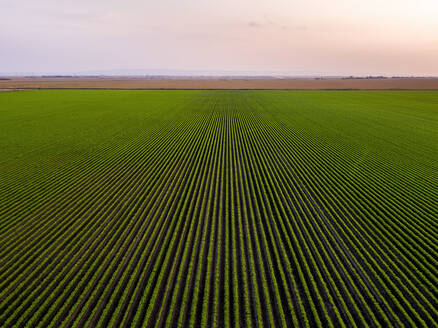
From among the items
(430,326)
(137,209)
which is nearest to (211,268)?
(137,209)

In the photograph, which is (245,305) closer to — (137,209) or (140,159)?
(137,209)

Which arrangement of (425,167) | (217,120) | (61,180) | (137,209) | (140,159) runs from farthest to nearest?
(217,120) → (140,159) → (425,167) → (61,180) → (137,209)

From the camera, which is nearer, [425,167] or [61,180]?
[61,180]

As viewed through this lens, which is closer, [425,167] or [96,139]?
[425,167]

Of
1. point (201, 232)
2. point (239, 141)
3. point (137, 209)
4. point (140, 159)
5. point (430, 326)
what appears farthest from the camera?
point (239, 141)

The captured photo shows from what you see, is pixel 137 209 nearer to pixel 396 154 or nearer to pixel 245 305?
pixel 245 305

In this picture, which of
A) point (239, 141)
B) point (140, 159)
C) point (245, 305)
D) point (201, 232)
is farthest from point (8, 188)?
point (239, 141)
